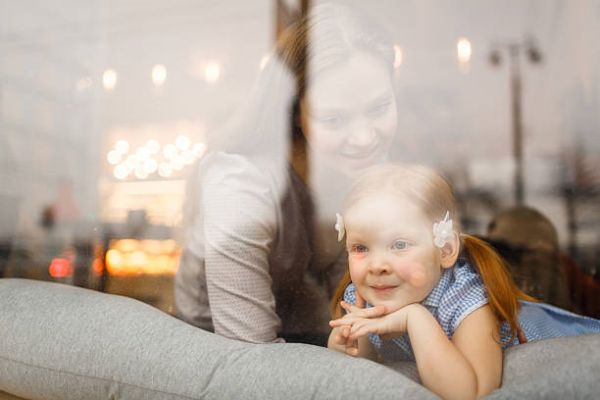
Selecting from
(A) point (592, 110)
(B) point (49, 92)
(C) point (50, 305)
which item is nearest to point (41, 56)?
(B) point (49, 92)

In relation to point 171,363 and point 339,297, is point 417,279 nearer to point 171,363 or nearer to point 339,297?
point 339,297

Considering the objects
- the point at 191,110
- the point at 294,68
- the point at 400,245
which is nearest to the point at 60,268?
the point at 191,110

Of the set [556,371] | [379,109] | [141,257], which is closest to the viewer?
[556,371]

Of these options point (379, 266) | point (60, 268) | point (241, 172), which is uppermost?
point (241, 172)

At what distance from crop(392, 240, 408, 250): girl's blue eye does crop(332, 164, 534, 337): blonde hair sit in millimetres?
56

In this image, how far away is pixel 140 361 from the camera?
1071mm

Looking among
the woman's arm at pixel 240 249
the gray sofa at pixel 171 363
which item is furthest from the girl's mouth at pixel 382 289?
the woman's arm at pixel 240 249

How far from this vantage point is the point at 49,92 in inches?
92.1

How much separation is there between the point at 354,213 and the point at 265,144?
38 cm

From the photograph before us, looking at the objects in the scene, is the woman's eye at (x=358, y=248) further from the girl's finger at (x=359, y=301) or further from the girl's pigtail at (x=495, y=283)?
the girl's pigtail at (x=495, y=283)

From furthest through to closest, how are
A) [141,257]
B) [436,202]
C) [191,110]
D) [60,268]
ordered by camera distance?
[191,110]
[60,268]
[141,257]
[436,202]

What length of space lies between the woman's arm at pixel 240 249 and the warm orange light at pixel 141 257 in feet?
1.19

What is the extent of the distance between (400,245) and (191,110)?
1.48m

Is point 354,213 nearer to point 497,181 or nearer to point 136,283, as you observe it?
point 136,283
